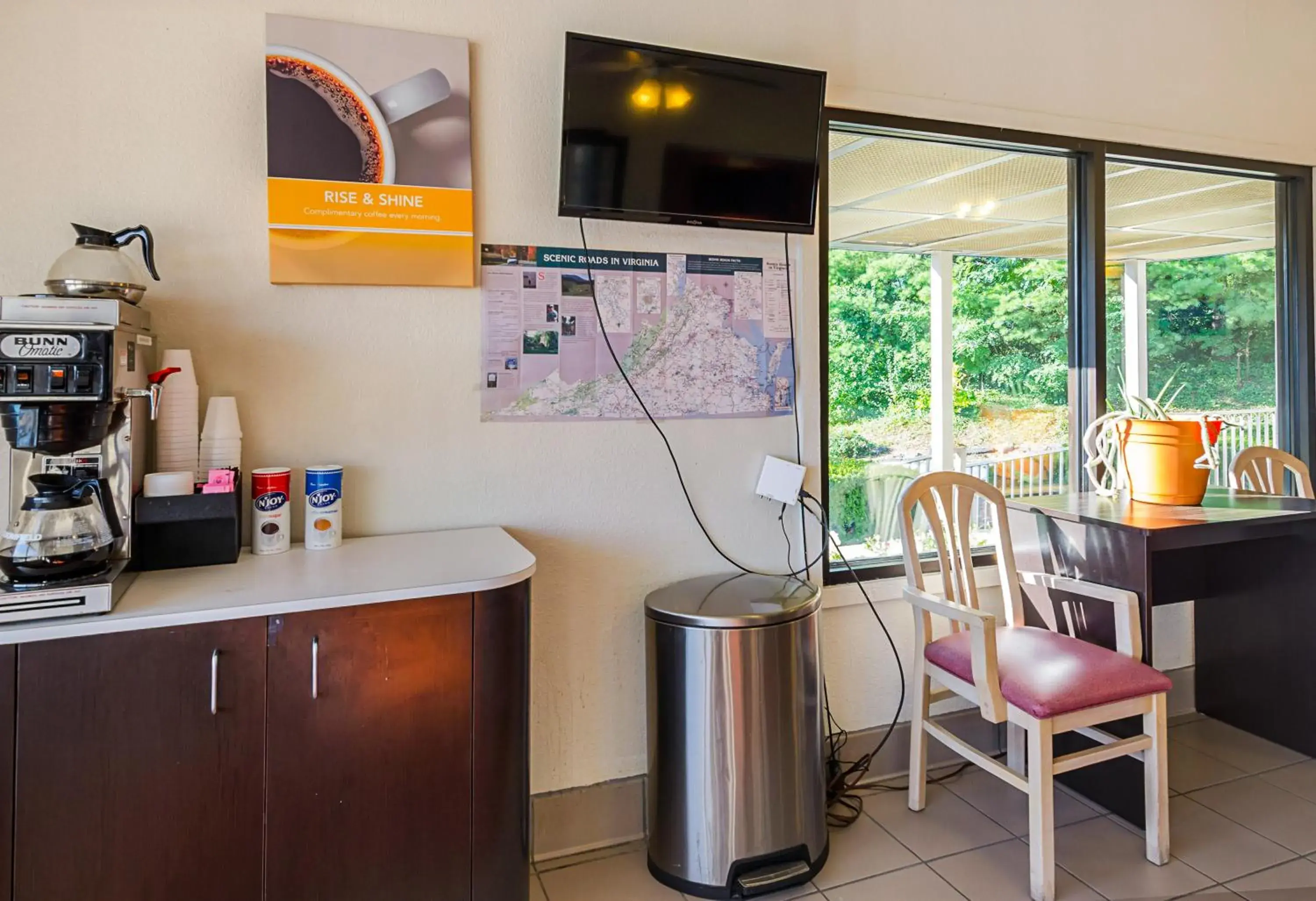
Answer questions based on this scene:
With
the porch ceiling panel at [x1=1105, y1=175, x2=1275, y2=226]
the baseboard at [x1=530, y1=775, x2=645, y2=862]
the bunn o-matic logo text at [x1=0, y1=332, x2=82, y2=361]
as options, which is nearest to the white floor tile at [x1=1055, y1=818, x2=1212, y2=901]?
the baseboard at [x1=530, y1=775, x2=645, y2=862]

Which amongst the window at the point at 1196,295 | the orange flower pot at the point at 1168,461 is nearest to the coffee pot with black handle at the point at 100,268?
the orange flower pot at the point at 1168,461

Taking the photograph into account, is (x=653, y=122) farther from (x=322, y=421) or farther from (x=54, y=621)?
(x=54, y=621)

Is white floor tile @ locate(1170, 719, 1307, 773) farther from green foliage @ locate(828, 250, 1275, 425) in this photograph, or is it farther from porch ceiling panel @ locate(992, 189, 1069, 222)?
porch ceiling panel @ locate(992, 189, 1069, 222)

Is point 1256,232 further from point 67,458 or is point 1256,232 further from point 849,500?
point 67,458

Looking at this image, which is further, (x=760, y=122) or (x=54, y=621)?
(x=760, y=122)

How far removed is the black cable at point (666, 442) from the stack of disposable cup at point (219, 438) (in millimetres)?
930

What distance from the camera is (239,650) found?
54.7 inches

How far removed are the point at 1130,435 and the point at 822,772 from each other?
1.50m

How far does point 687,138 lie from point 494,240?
59cm

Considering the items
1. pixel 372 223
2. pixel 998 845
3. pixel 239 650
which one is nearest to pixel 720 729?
pixel 998 845

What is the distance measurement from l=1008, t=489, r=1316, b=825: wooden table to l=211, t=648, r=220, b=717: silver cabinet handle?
2.21 m

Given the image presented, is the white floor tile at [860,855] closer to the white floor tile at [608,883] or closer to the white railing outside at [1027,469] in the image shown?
the white floor tile at [608,883]

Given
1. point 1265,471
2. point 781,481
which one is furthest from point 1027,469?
point 781,481

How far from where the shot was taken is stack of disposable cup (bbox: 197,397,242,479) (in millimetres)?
1736
